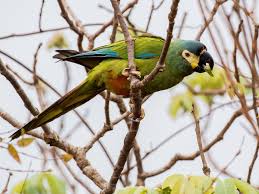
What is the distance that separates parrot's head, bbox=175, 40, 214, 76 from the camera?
4.86 m

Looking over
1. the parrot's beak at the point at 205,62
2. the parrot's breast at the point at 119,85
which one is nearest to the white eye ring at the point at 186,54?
the parrot's beak at the point at 205,62

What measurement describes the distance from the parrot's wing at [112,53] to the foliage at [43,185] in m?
1.16

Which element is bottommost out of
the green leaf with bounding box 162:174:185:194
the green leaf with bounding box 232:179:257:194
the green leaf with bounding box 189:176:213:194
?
the green leaf with bounding box 232:179:257:194

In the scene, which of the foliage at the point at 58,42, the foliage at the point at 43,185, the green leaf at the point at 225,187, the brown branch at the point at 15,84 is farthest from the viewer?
the foliage at the point at 58,42

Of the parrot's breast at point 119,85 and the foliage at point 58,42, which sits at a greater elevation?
the foliage at point 58,42

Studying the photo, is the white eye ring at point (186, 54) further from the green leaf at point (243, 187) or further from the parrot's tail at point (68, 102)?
the green leaf at point (243, 187)

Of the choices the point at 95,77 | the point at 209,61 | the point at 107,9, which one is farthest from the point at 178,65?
the point at 107,9

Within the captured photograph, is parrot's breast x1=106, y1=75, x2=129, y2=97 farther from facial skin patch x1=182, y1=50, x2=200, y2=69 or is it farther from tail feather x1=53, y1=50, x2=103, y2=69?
facial skin patch x1=182, y1=50, x2=200, y2=69

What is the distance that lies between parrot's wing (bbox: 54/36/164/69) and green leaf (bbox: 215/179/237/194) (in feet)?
5.96

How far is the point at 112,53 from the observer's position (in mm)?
4871

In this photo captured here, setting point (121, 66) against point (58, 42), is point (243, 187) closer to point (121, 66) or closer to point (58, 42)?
point (121, 66)

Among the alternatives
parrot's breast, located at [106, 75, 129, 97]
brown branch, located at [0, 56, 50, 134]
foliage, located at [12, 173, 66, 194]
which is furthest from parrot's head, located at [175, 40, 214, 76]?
foliage, located at [12, 173, 66, 194]

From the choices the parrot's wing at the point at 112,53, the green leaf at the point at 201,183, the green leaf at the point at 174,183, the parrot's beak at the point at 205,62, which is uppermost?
the parrot's wing at the point at 112,53

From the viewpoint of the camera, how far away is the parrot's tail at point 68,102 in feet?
14.8
